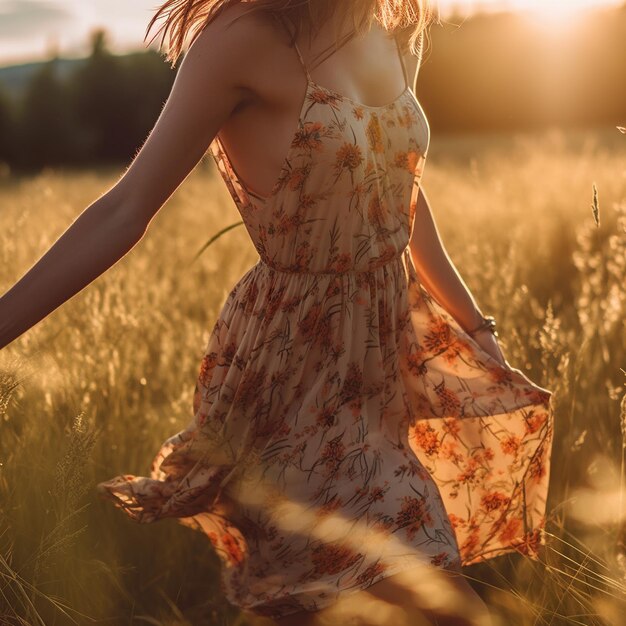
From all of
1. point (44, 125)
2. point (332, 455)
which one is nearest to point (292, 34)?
point (332, 455)

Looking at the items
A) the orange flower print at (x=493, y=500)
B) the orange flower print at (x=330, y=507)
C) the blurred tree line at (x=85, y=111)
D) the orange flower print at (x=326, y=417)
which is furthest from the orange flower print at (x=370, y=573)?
the blurred tree line at (x=85, y=111)

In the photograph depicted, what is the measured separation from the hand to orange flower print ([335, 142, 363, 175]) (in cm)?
59

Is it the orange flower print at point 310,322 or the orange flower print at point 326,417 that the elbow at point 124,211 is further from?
the orange flower print at point 326,417

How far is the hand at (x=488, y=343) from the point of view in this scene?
184 centimetres

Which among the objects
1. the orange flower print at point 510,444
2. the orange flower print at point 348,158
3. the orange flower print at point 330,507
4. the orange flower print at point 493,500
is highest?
the orange flower print at point 348,158

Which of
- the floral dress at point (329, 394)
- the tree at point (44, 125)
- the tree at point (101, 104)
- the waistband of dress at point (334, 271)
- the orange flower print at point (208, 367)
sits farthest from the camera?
the tree at point (101, 104)

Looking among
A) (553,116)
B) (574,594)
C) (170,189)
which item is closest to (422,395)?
(574,594)

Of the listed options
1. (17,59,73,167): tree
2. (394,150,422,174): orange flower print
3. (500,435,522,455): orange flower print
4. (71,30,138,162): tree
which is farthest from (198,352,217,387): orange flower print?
(71,30,138,162): tree

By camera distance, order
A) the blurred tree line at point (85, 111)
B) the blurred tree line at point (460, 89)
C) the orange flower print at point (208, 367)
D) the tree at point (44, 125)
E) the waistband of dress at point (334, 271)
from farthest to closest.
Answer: the blurred tree line at point (85, 111) < the tree at point (44, 125) < the blurred tree line at point (460, 89) < the orange flower print at point (208, 367) < the waistband of dress at point (334, 271)

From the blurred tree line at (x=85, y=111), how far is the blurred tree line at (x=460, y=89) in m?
0.05

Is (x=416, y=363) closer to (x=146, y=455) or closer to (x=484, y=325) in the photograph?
(x=484, y=325)

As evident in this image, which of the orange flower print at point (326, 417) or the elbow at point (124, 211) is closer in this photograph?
the elbow at point (124, 211)

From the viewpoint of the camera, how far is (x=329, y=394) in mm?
1521

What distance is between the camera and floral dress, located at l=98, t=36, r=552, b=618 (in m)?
1.42
